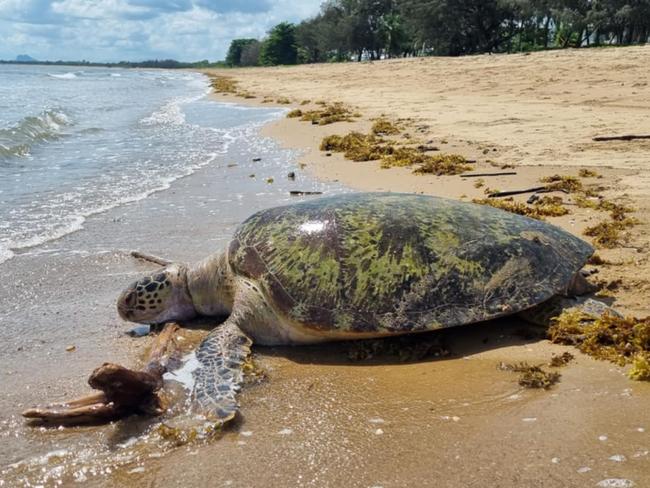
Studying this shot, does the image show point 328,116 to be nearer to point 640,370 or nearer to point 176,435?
point 640,370

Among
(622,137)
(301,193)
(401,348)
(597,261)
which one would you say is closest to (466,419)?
(401,348)

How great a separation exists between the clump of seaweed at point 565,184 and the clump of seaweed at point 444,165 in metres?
1.24

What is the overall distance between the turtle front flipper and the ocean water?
282cm

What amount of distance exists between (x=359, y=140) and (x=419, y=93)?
9.33 m

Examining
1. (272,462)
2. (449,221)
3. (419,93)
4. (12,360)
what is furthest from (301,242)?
(419,93)

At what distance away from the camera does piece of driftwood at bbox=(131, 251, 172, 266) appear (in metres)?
5.08

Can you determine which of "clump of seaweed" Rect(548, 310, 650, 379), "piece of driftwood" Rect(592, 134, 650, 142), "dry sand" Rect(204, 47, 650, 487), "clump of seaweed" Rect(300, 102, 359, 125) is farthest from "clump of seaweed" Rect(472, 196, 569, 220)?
"clump of seaweed" Rect(300, 102, 359, 125)

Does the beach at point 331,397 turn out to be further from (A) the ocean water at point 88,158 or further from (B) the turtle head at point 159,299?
(A) the ocean water at point 88,158

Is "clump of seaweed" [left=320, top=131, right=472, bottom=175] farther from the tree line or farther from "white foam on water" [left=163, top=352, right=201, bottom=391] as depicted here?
the tree line

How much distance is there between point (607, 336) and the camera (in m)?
3.32

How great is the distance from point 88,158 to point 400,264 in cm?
880

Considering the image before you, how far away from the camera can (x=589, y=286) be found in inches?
156

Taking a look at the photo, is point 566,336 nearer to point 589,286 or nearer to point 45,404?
point 589,286

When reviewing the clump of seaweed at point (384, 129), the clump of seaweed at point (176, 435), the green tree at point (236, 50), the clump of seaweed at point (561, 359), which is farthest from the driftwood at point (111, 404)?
the green tree at point (236, 50)
